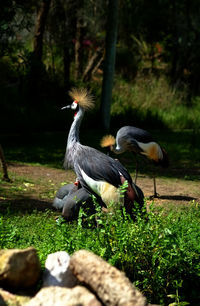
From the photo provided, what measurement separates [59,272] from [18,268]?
0.34 meters

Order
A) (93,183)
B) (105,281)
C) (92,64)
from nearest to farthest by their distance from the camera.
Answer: (105,281)
(93,183)
(92,64)

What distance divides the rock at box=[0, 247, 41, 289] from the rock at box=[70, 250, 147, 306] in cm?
29

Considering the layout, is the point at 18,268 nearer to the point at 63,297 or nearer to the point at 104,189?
the point at 63,297

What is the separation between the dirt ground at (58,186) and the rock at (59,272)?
12.3 ft

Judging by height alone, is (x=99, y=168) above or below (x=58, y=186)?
above

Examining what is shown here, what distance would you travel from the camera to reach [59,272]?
427 cm

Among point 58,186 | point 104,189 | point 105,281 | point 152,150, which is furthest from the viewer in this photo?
point 58,186

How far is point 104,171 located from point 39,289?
8.47 ft

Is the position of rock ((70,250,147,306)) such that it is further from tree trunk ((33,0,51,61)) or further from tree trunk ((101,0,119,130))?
tree trunk ((33,0,51,61))

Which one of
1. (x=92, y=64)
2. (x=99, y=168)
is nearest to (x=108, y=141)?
(x=99, y=168)

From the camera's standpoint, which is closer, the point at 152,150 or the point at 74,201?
the point at 74,201

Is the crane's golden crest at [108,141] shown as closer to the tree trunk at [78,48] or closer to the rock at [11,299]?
the rock at [11,299]

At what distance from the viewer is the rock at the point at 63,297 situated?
3.83 meters

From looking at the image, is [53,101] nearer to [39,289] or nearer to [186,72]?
[186,72]
